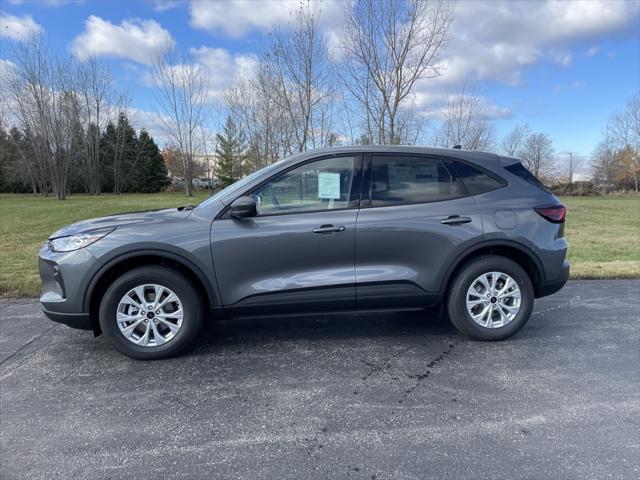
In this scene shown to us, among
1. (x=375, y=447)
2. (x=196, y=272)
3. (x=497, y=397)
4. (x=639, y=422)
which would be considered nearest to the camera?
(x=375, y=447)

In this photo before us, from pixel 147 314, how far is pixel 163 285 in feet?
0.89

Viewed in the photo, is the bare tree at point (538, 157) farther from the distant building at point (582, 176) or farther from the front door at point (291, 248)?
the front door at point (291, 248)

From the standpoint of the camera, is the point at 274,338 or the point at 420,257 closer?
the point at 420,257

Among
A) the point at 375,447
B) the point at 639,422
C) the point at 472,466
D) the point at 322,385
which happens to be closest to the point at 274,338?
the point at 322,385

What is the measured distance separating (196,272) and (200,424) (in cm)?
124

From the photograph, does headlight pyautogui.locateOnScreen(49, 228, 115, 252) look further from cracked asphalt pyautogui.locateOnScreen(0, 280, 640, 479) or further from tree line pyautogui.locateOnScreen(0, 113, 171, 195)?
tree line pyautogui.locateOnScreen(0, 113, 171, 195)

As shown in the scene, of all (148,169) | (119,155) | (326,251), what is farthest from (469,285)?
(148,169)

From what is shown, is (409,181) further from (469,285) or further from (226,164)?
(226,164)

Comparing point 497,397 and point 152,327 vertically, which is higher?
point 152,327

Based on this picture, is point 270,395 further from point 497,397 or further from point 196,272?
point 497,397

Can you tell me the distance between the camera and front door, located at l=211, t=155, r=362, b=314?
3447 millimetres

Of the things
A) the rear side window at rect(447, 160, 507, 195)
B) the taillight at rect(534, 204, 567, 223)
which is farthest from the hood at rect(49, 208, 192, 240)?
the taillight at rect(534, 204, 567, 223)

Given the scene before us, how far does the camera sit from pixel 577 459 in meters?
2.26

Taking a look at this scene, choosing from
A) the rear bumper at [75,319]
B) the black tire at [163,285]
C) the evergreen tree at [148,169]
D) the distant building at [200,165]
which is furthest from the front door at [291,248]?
the evergreen tree at [148,169]
